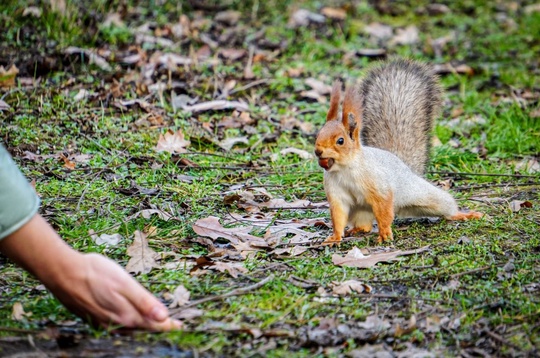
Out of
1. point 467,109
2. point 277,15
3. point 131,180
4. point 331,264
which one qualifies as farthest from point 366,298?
point 277,15

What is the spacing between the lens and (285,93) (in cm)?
629

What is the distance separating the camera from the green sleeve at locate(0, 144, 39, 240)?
2209 mm

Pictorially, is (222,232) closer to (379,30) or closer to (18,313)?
(18,313)

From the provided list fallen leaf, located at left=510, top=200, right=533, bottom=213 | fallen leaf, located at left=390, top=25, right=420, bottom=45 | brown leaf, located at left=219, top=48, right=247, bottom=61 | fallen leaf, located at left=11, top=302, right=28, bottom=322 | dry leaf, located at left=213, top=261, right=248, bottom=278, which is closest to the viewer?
fallen leaf, located at left=11, top=302, right=28, bottom=322

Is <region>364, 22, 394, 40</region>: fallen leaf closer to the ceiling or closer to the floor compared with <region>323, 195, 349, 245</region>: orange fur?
closer to the ceiling

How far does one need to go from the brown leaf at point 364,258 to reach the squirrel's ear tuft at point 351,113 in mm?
586

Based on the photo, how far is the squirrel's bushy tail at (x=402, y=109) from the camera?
4.38m

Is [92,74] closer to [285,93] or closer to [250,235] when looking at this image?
[285,93]

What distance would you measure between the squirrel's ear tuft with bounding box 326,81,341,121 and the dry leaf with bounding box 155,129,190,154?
1.55 m

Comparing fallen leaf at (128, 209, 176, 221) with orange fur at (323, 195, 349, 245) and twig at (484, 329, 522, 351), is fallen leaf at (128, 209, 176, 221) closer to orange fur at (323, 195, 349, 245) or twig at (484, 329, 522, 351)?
orange fur at (323, 195, 349, 245)

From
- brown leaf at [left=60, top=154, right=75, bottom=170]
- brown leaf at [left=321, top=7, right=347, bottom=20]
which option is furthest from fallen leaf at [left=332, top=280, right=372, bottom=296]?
brown leaf at [left=321, top=7, right=347, bottom=20]

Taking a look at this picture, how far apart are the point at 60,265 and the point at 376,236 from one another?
1906 millimetres

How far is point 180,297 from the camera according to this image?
9.15 feet

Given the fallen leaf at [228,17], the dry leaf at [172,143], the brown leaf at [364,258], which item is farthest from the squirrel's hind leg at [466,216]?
the fallen leaf at [228,17]
